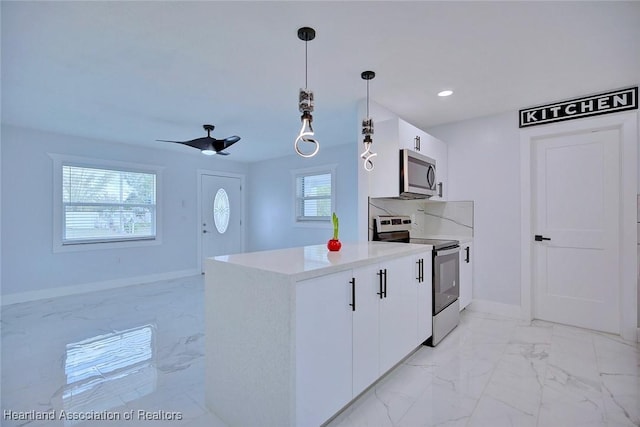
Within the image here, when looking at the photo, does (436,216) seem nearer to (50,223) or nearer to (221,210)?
(221,210)

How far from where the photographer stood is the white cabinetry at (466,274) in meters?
3.37

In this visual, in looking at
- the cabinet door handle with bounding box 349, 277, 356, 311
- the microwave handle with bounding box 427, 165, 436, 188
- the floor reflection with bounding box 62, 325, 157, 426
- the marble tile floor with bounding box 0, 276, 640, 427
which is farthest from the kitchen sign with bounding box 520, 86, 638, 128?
the floor reflection with bounding box 62, 325, 157, 426

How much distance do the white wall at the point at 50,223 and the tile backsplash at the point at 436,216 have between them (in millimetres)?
4117

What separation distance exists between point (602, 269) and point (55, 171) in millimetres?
6731

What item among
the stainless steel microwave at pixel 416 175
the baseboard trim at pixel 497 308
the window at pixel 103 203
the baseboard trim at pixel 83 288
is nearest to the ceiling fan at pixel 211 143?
the window at pixel 103 203

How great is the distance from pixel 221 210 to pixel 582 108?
19.0ft

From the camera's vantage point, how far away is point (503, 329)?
3.08 m

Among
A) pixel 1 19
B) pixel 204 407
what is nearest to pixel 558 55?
pixel 204 407

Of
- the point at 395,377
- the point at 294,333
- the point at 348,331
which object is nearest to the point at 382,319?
the point at 348,331

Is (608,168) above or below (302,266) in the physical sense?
above

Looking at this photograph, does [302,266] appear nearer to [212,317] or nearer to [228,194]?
[212,317]

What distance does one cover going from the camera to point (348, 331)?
1.74m

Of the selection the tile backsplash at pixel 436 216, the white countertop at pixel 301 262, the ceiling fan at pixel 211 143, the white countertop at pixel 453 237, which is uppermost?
the ceiling fan at pixel 211 143

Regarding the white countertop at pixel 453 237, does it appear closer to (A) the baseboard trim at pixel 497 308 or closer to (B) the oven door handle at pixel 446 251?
(B) the oven door handle at pixel 446 251
